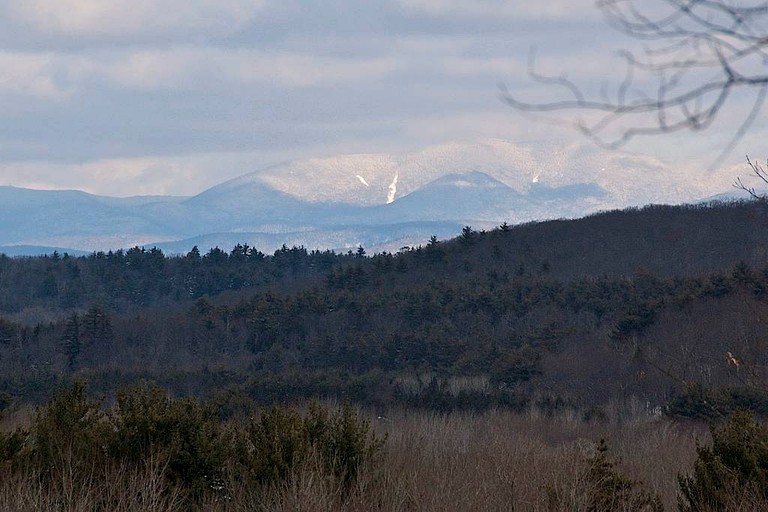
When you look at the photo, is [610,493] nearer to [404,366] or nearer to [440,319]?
[404,366]

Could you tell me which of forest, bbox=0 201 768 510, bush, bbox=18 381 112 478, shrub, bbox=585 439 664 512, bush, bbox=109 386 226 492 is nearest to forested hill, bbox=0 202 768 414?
forest, bbox=0 201 768 510

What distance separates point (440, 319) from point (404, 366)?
6615mm

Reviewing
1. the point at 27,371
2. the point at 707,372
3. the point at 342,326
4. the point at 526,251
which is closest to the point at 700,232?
the point at 526,251

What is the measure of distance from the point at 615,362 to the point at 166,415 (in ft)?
107

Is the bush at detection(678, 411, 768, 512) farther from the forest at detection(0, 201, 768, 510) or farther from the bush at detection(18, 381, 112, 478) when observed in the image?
the bush at detection(18, 381, 112, 478)

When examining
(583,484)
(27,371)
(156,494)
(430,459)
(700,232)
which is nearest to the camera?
(156,494)

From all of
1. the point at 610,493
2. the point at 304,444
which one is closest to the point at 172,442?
the point at 304,444

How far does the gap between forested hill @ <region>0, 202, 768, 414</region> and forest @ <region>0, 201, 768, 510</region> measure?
5.9 inches

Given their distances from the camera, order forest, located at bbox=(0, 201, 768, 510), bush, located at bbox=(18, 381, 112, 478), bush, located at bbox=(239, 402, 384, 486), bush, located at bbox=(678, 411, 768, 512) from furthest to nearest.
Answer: bush, located at bbox=(239, 402, 384, 486) → forest, located at bbox=(0, 201, 768, 510) → bush, located at bbox=(18, 381, 112, 478) → bush, located at bbox=(678, 411, 768, 512)

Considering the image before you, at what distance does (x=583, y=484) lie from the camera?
38.0ft

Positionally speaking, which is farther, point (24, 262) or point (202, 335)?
point (24, 262)

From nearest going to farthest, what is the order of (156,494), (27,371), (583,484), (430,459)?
(156,494) < (583,484) < (430,459) < (27,371)

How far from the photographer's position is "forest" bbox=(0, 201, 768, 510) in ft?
38.2

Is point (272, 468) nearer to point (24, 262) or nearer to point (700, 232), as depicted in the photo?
point (700, 232)
